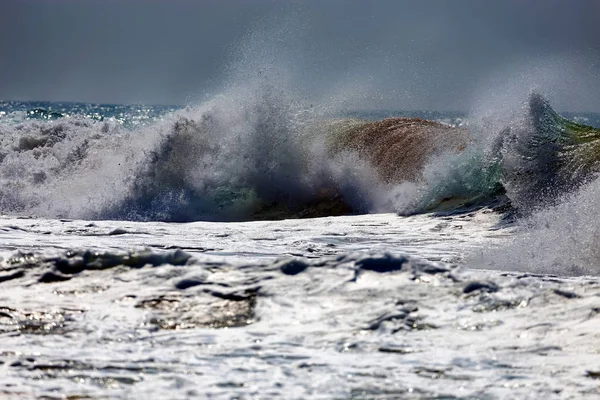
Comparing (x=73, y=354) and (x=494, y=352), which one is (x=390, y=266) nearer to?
(x=494, y=352)

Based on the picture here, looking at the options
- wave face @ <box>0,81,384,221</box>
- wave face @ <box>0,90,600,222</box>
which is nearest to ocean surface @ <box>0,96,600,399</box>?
wave face @ <box>0,90,600,222</box>

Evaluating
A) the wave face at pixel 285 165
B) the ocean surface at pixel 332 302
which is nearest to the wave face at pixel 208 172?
the wave face at pixel 285 165

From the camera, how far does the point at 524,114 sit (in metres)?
9.73

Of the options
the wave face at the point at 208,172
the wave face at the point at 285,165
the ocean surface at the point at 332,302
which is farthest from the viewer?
the wave face at the point at 208,172

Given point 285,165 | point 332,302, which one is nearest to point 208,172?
point 285,165

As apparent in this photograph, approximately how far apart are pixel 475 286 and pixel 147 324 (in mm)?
1527

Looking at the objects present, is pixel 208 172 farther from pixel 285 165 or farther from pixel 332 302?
pixel 332 302

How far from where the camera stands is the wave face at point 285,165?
9367mm

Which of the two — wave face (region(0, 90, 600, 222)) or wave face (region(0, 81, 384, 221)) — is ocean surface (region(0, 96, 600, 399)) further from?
wave face (region(0, 81, 384, 221))

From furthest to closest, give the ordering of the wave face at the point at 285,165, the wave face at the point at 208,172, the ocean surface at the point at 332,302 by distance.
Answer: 1. the wave face at the point at 208,172
2. the wave face at the point at 285,165
3. the ocean surface at the point at 332,302

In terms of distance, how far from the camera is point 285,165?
41.3 feet

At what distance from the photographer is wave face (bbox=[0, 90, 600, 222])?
9367 mm

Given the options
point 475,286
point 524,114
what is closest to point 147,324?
point 475,286

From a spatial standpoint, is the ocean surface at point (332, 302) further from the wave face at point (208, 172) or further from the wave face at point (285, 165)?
the wave face at point (208, 172)
